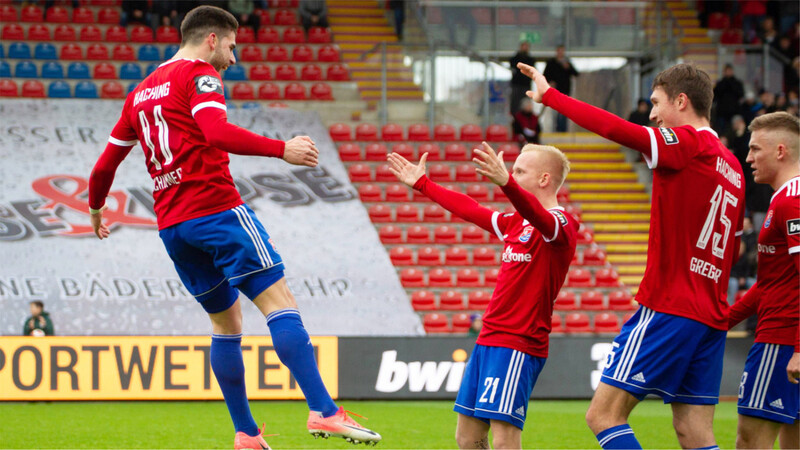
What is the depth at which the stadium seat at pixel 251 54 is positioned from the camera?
1850cm

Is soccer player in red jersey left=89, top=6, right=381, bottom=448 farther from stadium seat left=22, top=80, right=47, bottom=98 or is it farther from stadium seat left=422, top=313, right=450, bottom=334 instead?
stadium seat left=22, top=80, right=47, bottom=98

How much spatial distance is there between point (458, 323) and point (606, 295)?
2.69 metres

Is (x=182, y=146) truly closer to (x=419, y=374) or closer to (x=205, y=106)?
(x=205, y=106)

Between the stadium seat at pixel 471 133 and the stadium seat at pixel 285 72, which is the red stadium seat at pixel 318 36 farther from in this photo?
the stadium seat at pixel 471 133

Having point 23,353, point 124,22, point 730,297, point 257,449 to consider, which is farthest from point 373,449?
point 124,22

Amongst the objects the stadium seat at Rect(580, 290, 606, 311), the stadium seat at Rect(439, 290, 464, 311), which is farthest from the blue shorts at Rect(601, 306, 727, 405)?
the stadium seat at Rect(580, 290, 606, 311)

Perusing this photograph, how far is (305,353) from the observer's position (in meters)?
4.38

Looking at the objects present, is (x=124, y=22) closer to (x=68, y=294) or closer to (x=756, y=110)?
(x=68, y=294)

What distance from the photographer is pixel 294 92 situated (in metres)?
17.9

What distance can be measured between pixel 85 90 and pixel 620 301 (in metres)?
10.2

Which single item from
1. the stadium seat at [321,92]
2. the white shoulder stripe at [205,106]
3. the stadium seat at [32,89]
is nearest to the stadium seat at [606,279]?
the stadium seat at [321,92]

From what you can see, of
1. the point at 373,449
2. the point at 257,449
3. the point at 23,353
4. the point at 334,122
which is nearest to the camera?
the point at 257,449

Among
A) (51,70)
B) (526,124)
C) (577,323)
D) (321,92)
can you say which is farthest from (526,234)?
(51,70)

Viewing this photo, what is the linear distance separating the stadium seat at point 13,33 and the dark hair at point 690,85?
54.2 ft
